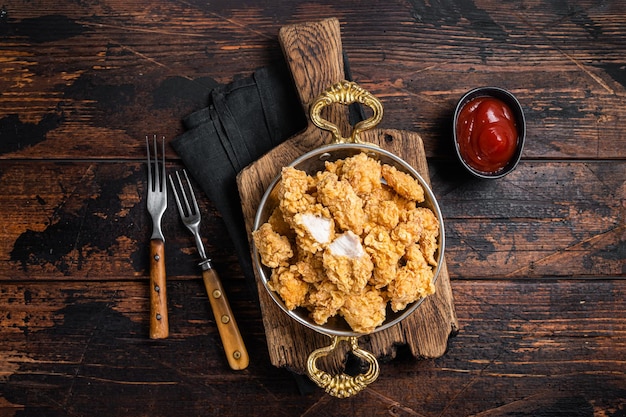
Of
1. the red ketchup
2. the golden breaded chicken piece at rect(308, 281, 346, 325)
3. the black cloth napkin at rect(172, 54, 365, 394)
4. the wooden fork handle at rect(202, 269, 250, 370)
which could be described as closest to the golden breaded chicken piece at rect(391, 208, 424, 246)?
the golden breaded chicken piece at rect(308, 281, 346, 325)

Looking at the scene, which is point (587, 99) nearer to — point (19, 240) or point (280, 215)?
point (280, 215)

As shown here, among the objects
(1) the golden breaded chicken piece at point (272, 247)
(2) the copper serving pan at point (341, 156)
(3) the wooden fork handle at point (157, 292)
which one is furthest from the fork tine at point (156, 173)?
(1) the golden breaded chicken piece at point (272, 247)

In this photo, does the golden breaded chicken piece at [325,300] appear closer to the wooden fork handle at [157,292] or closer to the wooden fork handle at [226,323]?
the wooden fork handle at [226,323]

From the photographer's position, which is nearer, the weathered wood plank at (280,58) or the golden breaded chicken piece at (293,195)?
the golden breaded chicken piece at (293,195)

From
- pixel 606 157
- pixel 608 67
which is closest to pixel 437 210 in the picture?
pixel 606 157

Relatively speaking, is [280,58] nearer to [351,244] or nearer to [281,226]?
[281,226]

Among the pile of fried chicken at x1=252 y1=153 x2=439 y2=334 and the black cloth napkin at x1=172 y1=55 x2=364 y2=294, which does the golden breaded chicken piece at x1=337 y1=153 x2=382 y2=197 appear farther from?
the black cloth napkin at x1=172 y1=55 x2=364 y2=294

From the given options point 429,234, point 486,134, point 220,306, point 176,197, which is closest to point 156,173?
point 176,197
